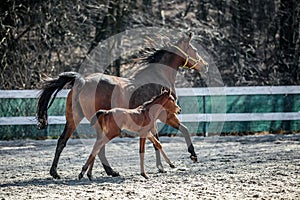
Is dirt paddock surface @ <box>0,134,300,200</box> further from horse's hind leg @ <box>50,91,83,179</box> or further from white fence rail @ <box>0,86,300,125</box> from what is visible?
white fence rail @ <box>0,86,300,125</box>

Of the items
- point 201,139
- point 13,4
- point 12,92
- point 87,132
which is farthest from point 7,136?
point 201,139

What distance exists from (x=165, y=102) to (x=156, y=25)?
9120mm

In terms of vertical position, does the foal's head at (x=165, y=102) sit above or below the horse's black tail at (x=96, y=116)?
above

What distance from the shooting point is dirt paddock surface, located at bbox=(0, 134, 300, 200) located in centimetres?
607

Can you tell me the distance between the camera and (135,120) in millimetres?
7301

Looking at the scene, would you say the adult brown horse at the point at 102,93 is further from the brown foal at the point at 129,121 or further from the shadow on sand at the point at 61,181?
the brown foal at the point at 129,121

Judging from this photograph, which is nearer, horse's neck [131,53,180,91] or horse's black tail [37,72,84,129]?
horse's black tail [37,72,84,129]

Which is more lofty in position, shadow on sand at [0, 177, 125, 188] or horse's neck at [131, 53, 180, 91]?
horse's neck at [131, 53, 180, 91]

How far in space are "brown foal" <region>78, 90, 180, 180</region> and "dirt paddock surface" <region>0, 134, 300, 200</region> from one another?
378 millimetres

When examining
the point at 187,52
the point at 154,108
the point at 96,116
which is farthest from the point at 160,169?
the point at 187,52

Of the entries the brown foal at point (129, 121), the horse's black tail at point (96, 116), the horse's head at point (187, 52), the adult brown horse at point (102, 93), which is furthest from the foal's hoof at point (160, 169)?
the horse's head at point (187, 52)

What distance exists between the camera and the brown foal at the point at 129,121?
23.4 ft

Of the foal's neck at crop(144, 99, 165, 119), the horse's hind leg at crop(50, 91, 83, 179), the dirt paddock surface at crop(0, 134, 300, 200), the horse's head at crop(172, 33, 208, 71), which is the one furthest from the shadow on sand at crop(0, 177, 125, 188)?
the horse's head at crop(172, 33, 208, 71)

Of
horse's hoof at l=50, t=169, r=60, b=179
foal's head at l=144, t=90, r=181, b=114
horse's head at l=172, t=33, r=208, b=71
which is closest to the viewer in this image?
horse's hoof at l=50, t=169, r=60, b=179
